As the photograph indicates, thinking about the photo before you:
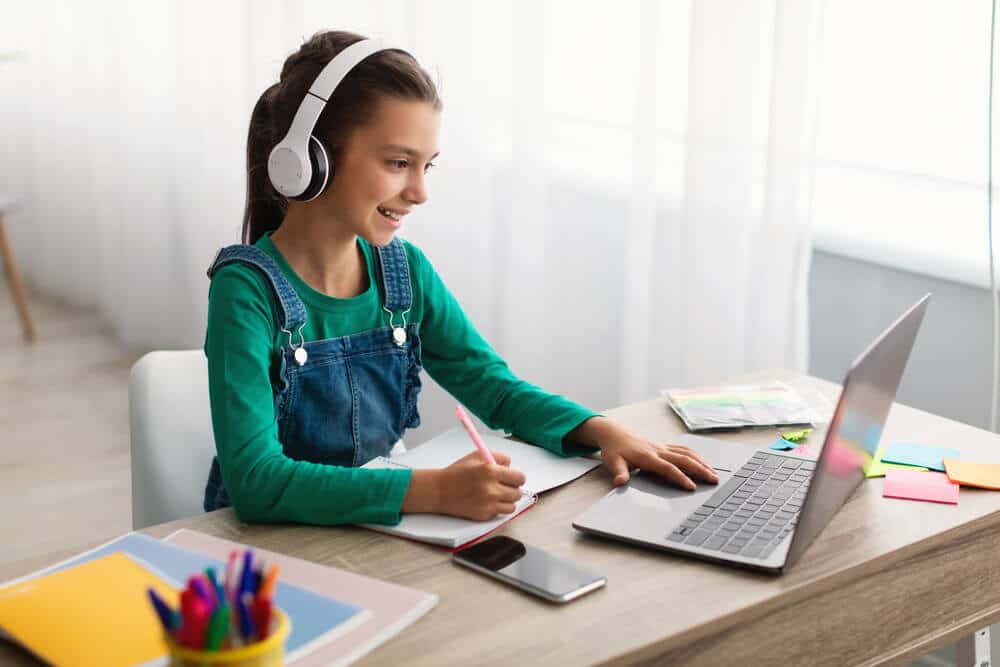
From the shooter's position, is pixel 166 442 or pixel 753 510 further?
pixel 166 442

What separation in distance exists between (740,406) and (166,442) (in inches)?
29.0

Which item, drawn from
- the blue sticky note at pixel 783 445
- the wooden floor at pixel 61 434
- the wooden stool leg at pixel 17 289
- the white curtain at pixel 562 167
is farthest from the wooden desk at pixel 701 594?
the wooden stool leg at pixel 17 289

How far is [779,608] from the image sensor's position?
3.51 ft

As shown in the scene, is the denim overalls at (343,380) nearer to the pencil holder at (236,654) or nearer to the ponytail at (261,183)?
the ponytail at (261,183)

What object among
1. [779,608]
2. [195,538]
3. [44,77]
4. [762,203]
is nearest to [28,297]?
[44,77]

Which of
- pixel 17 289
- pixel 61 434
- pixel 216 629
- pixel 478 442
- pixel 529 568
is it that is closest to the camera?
pixel 216 629

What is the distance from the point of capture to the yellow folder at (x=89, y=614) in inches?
36.7

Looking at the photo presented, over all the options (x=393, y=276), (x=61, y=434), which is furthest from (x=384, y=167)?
(x=61, y=434)

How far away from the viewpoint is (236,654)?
2.35 ft

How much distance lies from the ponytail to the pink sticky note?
800 millimetres

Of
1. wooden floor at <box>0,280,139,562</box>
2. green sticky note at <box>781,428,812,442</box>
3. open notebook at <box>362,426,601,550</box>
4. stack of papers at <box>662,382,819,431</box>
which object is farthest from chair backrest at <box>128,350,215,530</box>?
wooden floor at <box>0,280,139,562</box>

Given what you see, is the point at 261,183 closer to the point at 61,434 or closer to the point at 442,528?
the point at 442,528

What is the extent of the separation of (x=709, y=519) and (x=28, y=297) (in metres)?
3.97

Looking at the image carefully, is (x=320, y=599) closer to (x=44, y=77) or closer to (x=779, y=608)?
(x=779, y=608)
